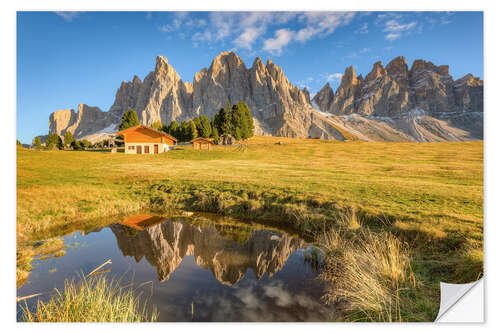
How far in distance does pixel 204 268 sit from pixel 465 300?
19.3 ft

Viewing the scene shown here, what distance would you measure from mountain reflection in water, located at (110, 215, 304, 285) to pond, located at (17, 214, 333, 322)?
0.03 m

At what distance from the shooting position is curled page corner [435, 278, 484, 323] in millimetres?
4086

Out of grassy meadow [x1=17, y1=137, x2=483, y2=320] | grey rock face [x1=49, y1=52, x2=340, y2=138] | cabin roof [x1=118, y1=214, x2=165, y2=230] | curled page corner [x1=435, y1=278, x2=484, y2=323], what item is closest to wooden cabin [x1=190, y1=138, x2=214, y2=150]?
grassy meadow [x1=17, y1=137, x2=483, y2=320]

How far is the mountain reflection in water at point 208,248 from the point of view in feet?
19.7

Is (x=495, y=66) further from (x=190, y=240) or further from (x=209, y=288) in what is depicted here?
(x=190, y=240)

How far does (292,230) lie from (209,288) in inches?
176

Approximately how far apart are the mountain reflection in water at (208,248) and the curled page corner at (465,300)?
3619 millimetres

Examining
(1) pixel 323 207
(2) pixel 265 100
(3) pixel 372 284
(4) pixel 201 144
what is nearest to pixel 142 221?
(1) pixel 323 207

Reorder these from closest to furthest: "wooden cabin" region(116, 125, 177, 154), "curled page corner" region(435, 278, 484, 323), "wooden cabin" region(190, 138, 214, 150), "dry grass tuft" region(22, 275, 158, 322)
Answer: "dry grass tuft" region(22, 275, 158, 322), "curled page corner" region(435, 278, 484, 323), "wooden cabin" region(116, 125, 177, 154), "wooden cabin" region(190, 138, 214, 150)

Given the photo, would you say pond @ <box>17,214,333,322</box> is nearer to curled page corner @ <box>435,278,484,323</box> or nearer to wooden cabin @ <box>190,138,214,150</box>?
curled page corner @ <box>435,278,484,323</box>

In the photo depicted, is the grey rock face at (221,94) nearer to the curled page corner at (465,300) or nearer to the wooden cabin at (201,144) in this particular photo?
the wooden cabin at (201,144)

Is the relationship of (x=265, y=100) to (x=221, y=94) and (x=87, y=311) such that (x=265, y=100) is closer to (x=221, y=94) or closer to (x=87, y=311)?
(x=221, y=94)

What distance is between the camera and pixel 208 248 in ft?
23.8

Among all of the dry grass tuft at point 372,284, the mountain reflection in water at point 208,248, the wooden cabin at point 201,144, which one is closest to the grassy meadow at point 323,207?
the dry grass tuft at point 372,284
